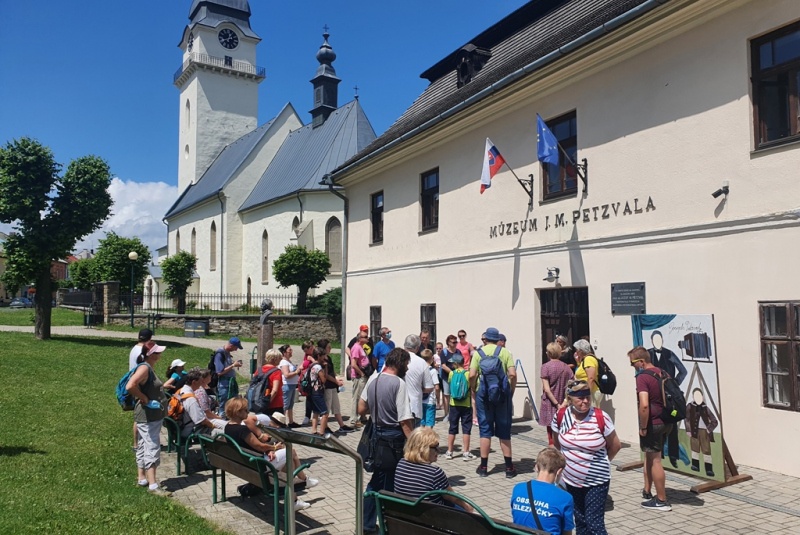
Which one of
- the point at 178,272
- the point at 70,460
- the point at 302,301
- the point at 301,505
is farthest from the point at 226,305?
the point at 301,505

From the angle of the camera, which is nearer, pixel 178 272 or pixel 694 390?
pixel 694 390

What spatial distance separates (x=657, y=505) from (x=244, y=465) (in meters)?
4.19

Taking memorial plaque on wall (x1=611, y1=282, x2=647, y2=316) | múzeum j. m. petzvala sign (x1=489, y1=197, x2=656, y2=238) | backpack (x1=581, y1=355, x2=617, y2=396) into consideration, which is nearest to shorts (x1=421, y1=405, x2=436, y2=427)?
backpack (x1=581, y1=355, x2=617, y2=396)

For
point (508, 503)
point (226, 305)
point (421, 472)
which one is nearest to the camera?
point (421, 472)

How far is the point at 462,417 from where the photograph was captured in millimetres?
8492

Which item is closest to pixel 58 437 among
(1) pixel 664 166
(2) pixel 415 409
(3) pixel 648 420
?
(2) pixel 415 409

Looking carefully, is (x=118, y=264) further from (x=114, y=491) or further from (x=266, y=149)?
(x=114, y=491)

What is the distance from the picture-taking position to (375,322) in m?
17.9

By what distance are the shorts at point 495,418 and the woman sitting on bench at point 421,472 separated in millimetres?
3079

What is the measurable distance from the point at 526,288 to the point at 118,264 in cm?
3658

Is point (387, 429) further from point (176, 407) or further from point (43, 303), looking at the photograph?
point (43, 303)

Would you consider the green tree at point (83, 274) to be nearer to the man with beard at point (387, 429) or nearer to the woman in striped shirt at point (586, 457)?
the man with beard at point (387, 429)

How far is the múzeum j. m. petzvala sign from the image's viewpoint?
31.0 ft

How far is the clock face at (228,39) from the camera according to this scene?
53250 mm
